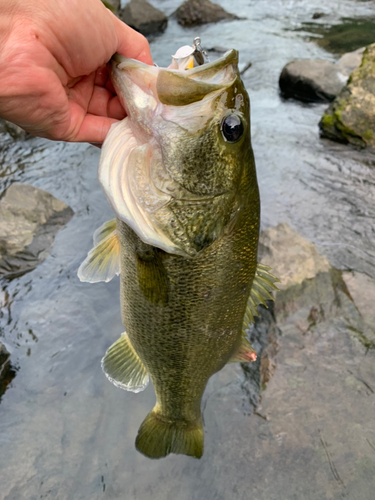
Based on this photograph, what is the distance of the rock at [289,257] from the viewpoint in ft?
12.0

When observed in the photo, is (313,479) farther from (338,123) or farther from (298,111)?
(298,111)

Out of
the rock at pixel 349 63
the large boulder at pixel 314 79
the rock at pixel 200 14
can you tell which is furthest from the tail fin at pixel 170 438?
the rock at pixel 200 14

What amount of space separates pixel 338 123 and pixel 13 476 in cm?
668

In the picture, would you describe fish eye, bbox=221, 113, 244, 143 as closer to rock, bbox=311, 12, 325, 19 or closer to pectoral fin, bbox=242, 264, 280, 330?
pectoral fin, bbox=242, 264, 280, 330

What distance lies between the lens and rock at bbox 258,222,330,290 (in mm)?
3666

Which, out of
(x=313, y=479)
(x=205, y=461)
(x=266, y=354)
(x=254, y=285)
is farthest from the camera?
(x=266, y=354)

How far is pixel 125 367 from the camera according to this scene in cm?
232

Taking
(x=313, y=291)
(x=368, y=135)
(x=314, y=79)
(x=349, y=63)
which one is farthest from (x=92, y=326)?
(x=349, y=63)

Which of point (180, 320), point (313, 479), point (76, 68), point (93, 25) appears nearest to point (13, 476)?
point (180, 320)

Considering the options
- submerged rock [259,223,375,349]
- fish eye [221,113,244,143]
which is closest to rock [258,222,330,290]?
submerged rock [259,223,375,349]

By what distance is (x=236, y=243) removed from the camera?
5.72 feet

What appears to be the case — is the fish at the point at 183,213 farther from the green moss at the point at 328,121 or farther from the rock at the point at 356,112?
the green moss at the point at 328,121

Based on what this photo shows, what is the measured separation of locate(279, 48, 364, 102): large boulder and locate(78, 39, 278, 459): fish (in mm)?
7452

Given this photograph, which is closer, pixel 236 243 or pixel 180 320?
pixel 236 243
